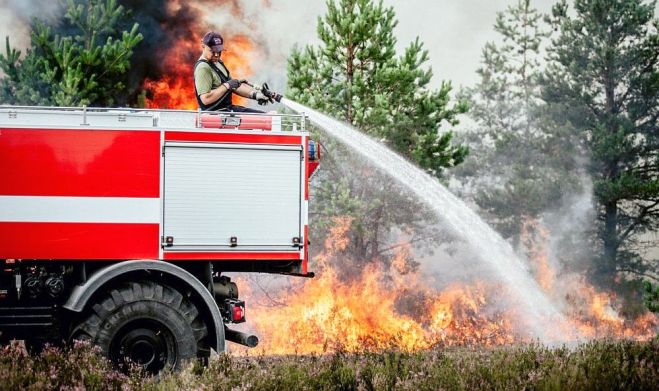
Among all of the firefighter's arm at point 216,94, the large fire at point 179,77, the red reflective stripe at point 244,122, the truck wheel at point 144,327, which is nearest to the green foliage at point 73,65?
the large fire at point 179,77

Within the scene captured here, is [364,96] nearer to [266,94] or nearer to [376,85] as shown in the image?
[376,85]

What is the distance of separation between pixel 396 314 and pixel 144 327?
11793 mm

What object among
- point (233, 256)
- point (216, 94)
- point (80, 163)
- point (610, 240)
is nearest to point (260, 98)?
point (216, 94)

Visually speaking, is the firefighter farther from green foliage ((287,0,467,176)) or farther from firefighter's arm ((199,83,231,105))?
green foliage ((287,0,467,176))

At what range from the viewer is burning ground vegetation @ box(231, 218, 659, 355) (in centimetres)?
1697

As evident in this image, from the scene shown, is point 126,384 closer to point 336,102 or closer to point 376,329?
point 376,329

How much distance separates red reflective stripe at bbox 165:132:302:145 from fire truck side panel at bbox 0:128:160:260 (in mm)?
214

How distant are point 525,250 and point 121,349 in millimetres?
22574

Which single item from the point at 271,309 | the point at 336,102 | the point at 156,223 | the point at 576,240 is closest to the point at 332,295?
the point at 271,309

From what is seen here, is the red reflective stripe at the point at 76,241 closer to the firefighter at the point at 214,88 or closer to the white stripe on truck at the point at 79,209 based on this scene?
the white stripe on truck at the point at 79,209

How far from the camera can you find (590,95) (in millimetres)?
28766

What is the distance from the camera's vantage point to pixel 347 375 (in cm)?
802

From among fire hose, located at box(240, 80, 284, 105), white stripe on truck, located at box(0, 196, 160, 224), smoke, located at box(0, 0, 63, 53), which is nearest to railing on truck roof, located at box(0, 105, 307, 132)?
fire hose, located at box(240, 80, 284, 105)

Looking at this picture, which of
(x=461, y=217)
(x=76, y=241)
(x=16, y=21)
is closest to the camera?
(x=76, y=241)
